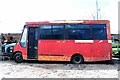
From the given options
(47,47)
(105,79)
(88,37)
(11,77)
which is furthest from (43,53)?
(105,79)

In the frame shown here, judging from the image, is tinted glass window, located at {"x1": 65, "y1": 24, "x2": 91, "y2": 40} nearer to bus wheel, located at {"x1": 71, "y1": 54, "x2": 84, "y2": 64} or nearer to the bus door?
bus wheel, located at {"x1": 71, "y1": 54, "x2": 84, "y2": 64}

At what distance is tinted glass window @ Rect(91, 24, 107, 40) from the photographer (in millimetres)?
17516

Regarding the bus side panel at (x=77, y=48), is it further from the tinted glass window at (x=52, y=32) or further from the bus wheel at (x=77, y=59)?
the tinted glass window at (x=52, y=32)

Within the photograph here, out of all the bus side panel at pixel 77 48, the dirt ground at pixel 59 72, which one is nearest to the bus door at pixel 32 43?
the dirt ground at pixel 59 72

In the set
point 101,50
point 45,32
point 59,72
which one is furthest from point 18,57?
point 59,72

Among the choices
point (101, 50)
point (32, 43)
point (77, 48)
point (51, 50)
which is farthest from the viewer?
point (32, 43)

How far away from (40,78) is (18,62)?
7.14 m

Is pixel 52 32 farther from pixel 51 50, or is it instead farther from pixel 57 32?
pixel 51 50

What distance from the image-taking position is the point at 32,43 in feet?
60.5

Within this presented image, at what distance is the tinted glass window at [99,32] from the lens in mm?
17516

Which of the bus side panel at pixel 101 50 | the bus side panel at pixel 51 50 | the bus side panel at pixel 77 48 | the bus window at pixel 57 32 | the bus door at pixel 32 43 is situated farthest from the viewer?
the bus door at pixel 32 43

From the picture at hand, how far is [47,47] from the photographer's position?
59.3 ft

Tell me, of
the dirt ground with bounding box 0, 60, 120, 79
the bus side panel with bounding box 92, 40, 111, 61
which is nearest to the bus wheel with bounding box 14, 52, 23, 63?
the dirt ground with bounding box 0, 60, 120, 79

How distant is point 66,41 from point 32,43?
7.73ft
